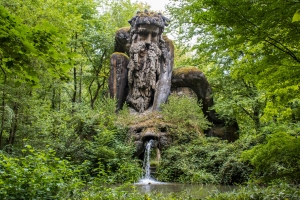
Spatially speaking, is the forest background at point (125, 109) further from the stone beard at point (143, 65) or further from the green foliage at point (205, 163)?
the stone beard at point (143, 65)

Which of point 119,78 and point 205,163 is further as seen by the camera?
point 119,78

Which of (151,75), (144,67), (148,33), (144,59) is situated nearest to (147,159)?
(151,75)

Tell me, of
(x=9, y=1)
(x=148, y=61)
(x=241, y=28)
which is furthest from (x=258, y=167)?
(x=148, y=61)

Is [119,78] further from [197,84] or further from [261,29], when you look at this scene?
[261,29]

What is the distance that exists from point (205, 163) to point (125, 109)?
5358 millimetres

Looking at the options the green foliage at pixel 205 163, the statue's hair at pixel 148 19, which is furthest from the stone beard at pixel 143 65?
the green foliage at pixel 205 163

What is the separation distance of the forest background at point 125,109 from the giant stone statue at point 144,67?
6.17 feet

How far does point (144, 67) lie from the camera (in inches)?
633

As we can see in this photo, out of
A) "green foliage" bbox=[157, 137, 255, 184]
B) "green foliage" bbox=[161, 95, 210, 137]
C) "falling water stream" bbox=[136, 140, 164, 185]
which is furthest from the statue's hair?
"green foliage" bbox=[157, 137, 255, 184]

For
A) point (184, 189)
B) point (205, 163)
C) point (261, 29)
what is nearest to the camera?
point (261, 29)

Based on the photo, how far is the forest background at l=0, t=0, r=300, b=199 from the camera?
3.79 meters

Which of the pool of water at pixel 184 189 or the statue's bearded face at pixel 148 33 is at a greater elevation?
the statue's bearded face at pixel 148 33

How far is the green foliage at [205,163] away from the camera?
32.7 feet

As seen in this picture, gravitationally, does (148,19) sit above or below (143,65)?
above
